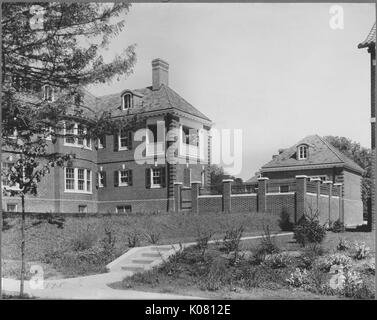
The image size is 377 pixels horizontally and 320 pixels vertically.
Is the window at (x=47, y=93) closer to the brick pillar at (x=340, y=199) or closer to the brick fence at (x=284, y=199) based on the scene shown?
the brick fence at (x=284, y=199)

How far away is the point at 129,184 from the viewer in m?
11.3

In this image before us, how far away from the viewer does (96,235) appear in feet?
34.1

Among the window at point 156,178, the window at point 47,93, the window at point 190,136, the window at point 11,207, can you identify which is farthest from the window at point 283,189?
the window at point 11,207

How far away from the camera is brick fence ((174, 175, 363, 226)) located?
10.2m

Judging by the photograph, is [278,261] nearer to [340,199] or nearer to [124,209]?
[340,199]

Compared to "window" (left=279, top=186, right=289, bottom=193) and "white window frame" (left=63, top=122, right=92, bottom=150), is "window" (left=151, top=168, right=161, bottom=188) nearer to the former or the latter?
"white window frame" (left=63, top=122, right=92, bottom=150)

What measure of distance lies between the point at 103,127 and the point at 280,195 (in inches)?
178

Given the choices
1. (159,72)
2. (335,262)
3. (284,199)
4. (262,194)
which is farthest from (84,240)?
(335,262)

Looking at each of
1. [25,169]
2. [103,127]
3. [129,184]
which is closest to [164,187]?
[129,184]

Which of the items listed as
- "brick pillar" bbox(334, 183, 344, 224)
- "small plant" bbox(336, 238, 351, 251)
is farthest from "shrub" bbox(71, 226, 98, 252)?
"brick pillar" bbox(334, 183, 344, 224)

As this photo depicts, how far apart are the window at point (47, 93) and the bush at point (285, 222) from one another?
237 inches

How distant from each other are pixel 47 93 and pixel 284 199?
606cm
